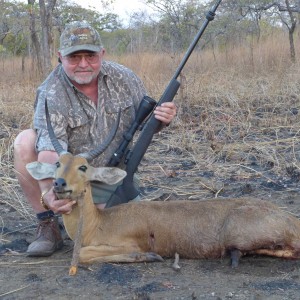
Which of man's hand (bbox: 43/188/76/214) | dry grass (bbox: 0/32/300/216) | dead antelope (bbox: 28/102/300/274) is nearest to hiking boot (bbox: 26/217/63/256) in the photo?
dead antelope (bbox: 28/102/300/274)

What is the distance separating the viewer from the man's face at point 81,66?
18.0ft

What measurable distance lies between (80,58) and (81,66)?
8cm

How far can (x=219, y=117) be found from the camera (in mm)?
9984

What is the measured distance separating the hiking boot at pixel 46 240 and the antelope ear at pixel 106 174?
73 cm

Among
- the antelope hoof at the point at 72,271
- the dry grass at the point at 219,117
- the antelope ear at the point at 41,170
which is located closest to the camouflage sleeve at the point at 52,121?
the antelope ear at the point at 41,170

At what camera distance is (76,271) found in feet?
15.3

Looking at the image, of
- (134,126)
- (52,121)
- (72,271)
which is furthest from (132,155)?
(72,271)

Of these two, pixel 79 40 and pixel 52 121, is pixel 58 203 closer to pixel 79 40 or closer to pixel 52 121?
pixel 52 121

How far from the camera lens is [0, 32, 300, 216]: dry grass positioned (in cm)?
753

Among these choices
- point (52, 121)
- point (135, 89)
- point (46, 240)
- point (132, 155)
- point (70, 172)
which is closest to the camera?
point (70, 172)

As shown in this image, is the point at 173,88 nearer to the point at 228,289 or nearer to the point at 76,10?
the point at 228,289

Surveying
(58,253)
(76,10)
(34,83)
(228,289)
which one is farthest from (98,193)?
(76,10)

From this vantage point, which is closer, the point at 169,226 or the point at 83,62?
the point at 169,226

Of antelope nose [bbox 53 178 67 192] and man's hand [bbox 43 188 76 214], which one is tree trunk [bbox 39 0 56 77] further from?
antelope nose [bbox 53 178 67 192]
